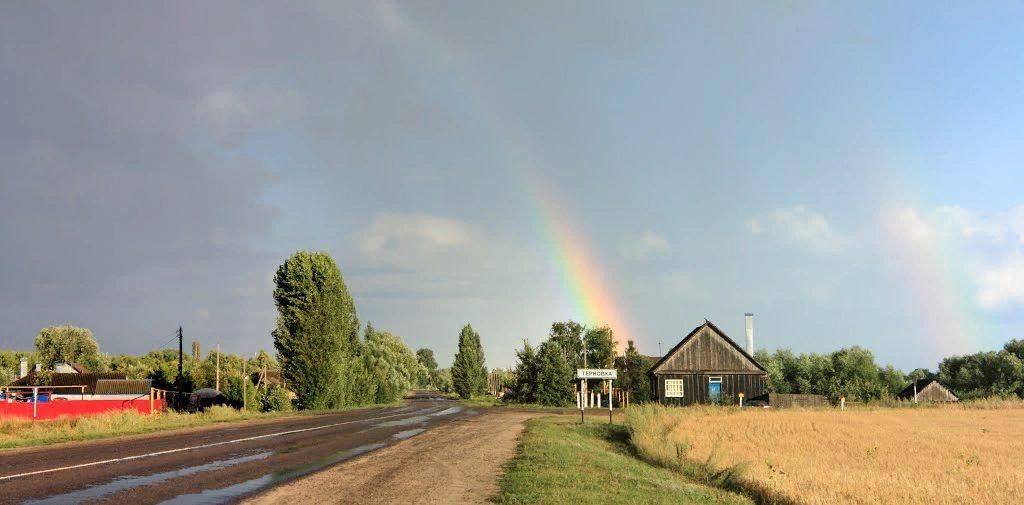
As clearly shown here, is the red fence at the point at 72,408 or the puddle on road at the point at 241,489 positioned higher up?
the puddle on road at the point at 241,489

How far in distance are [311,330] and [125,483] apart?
46.7m

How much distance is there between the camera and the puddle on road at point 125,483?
1211cm

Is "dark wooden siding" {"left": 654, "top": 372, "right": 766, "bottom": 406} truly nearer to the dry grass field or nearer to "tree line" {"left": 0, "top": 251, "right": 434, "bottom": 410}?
Result: the dry grass field

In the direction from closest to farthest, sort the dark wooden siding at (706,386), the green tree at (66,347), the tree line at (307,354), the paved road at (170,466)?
1. the paved road at (170,466)
2. the tree line at (307,354)
3. the dark wooden siding at (706,386)
4. the green tree at (66,347)

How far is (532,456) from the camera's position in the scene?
20953mm

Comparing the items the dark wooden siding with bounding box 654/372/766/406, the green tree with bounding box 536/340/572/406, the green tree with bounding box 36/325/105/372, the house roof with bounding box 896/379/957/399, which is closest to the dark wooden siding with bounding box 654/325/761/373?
the dark wooden siding with bounding box 654/372/766/406

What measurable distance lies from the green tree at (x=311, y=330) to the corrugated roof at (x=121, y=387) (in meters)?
27.7

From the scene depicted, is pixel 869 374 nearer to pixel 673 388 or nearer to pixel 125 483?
pixel 673 388

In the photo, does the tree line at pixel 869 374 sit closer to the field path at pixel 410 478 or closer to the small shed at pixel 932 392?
the small shed at pixel 932 392

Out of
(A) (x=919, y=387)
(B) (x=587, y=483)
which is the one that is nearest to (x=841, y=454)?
(B) (x=587, y=483)

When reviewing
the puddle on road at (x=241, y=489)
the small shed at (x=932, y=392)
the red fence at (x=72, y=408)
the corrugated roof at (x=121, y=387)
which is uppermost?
the puddle on road at (x=241, y=489)

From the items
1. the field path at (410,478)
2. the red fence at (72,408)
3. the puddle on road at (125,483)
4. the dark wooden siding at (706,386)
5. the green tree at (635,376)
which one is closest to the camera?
the puddle on road at (125,483)

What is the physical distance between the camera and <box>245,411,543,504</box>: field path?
13.2m

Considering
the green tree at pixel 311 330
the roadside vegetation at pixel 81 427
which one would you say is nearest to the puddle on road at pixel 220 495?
the roadside vegetation at pixel 81 427
